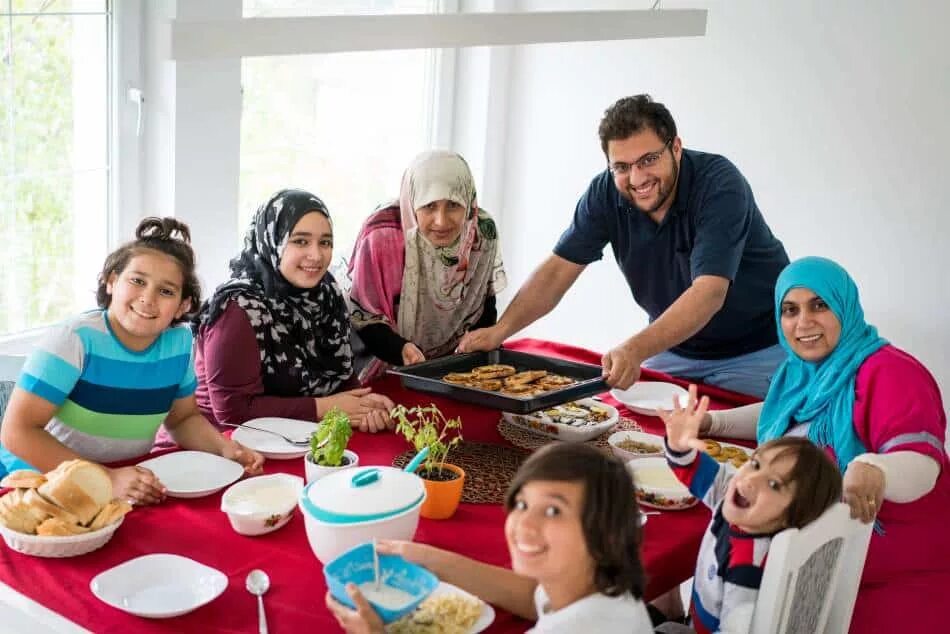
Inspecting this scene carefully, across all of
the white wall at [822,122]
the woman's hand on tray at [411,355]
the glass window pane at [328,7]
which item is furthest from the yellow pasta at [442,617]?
the white wall at [822,122]

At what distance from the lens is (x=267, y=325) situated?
2.56 m

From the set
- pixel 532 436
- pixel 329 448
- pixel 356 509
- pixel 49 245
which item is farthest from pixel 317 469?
pixel 49 245

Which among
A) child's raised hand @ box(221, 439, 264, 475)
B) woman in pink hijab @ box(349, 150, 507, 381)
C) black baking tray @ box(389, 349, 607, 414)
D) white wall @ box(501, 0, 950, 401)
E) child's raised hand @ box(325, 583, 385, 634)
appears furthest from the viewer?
white wall @ box(501, 0, 950, 401)

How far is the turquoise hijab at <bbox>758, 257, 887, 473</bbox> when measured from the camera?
2172 mm

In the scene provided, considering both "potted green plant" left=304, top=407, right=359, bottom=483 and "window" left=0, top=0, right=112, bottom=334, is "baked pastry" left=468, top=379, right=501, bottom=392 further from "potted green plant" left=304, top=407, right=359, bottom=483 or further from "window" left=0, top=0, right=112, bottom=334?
"window" left=0, top=0, right=112, bottom=334

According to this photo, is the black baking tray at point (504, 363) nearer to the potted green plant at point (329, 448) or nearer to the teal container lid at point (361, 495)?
the potted green plant at point (329, 448)

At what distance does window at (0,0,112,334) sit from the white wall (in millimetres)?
2110

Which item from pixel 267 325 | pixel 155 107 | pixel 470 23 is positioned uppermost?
pixel 470 23

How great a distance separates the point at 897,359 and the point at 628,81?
2541mm

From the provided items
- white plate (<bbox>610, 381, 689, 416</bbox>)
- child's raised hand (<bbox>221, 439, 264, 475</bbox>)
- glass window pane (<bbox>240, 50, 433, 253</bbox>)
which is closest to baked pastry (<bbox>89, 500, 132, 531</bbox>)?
child's raised hand (<bbox>221, 439, 264, 475</bbox>)

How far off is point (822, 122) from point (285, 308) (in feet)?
7.74

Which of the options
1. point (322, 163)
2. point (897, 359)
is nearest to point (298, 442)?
point (897, 359)

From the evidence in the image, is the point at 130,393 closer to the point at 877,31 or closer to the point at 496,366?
the point at 496,366

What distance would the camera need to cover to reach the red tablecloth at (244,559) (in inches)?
62.0
